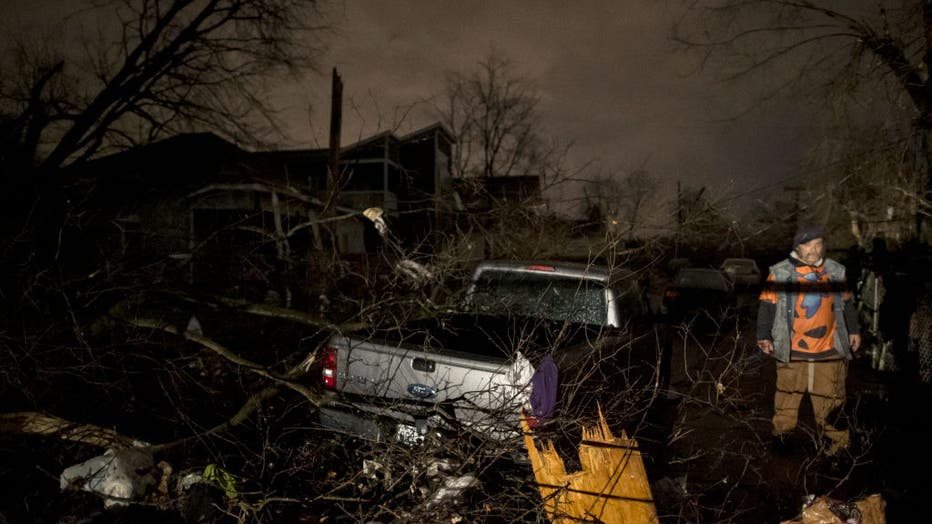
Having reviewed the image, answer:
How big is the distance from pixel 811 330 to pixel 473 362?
2710 millimetres

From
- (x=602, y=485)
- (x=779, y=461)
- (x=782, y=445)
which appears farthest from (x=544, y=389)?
(x=782, y=445)

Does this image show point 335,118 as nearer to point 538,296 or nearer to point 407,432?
point 538,296

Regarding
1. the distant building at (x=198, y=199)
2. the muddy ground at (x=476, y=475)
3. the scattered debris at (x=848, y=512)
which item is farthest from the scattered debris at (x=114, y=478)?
the scattered debris at (x=848, y=512)

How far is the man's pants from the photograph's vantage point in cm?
388

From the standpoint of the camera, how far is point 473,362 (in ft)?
10.4

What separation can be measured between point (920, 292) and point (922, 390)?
123 cm

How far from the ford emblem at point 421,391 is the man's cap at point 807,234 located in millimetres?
3056

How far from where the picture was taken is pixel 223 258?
8062 millimetres

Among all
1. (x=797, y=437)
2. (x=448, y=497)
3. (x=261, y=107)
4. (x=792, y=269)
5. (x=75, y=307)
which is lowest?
(x=797, y=437)

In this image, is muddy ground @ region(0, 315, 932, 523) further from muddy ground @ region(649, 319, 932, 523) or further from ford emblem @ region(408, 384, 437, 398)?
ford emblem @ region(408, 384, 437, 398)

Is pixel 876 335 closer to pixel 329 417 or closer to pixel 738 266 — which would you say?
pixel 329 417

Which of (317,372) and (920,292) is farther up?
(920,292)

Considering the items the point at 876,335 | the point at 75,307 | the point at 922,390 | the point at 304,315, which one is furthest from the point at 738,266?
the point at 75,307

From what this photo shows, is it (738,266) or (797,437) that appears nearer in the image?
(797,437)
